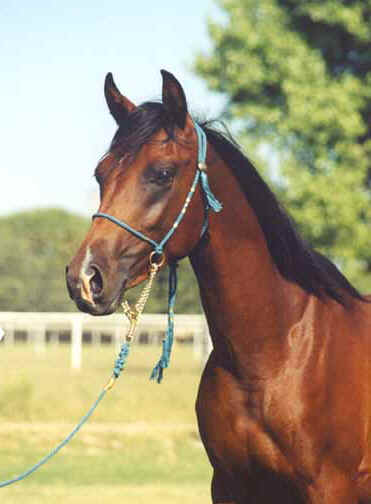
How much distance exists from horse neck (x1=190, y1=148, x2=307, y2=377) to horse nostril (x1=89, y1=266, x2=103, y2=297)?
58 cm

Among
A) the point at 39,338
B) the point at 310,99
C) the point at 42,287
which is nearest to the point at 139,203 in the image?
the point at 310,99

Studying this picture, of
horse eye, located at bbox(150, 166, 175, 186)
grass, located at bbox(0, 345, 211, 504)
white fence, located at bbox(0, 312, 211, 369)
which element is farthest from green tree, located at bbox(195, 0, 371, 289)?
horse eye, located at bbox(150, 166, 175, 186)

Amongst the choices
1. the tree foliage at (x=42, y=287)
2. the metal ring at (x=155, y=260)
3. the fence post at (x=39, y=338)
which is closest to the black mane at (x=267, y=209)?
the metal ring at (x=155, y=260)

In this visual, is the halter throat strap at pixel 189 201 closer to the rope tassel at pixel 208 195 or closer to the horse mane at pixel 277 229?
the rope tassel at pixel 208 195

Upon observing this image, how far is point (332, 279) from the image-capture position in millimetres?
4070

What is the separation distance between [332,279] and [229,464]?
99 cm

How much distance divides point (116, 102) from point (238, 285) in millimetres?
932

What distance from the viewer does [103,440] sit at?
11.3 metres

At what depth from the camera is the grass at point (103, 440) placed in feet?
26.8

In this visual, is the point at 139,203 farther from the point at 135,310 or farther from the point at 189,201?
the point at 135,310

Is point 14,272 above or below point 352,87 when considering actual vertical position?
below

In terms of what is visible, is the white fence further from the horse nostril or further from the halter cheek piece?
the horse nostril

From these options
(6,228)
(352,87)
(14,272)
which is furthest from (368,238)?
(6,228)

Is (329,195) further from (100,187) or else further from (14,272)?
(14,272)
